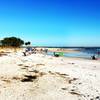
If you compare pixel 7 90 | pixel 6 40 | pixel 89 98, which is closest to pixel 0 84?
pixel 7 90

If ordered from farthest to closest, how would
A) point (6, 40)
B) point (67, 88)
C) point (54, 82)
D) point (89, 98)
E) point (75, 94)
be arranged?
1. point (6, 40)
2. point (54, 82)
3. point (67, 88)
4. point (75, 94)
5. point (89, 98)

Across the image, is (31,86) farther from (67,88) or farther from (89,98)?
(89,98)

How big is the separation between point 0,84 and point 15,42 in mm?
113471

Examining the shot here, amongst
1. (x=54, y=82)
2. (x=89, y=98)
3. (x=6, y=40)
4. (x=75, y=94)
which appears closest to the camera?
(x=89, y=98)

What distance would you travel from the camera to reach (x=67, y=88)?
597 inches

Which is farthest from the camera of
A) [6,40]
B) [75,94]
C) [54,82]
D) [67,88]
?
[6,40]

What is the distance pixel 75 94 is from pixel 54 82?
3999 millimetres

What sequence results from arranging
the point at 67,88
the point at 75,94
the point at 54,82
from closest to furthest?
the point at 75,94 → the point at 67,88 → the point at 54,82

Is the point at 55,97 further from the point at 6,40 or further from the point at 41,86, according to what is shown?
the point at 6,40

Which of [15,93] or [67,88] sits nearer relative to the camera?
[15,93]

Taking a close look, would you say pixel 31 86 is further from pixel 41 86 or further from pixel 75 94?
pixel 75 94

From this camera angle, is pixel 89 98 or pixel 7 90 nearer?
pixel 89 98

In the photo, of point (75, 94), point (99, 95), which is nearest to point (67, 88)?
point (75, 94)

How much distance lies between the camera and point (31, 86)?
616 inches
